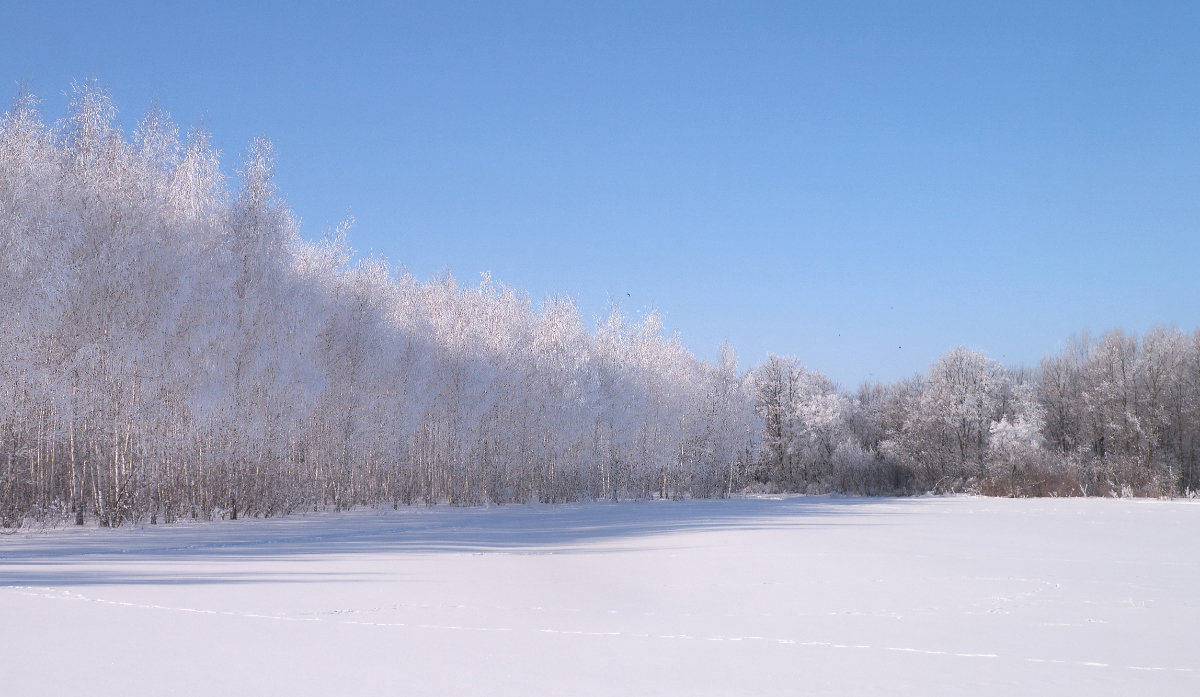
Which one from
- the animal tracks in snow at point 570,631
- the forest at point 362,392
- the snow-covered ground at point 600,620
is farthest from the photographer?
the forest at point 362,392

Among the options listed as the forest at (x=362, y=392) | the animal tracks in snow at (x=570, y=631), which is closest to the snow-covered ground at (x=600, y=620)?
the animal tracks in snow at (x=570, y=631)

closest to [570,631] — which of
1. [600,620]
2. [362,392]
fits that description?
[600,620]

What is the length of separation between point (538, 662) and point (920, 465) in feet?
158

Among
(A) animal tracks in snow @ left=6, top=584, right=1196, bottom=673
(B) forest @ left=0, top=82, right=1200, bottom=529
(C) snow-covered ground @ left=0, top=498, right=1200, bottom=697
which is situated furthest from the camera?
(B) forest @ left=0, top=82, right=1200, bottom=529

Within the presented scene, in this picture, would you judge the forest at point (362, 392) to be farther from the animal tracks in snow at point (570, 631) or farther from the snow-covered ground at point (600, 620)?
the animal tracks in snow at point (570, 631)

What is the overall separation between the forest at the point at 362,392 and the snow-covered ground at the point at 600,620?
229 inches

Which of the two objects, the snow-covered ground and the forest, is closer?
the snow-covered ground

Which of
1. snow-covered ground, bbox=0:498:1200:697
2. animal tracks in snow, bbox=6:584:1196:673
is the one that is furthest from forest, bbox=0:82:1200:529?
animal tracks in snow, bbox=6:584:1196:673

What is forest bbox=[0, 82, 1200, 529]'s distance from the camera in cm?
1534

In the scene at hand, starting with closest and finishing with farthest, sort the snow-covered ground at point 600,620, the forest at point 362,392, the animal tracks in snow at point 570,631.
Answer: the snow-covered ground at point 600,620 < the animal tracks in snow at point 570,631 < the forest at point 362,392

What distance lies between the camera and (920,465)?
4781 cm

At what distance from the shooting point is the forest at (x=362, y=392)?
1534 cm

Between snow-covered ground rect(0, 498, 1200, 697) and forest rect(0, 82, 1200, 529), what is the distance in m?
5.82

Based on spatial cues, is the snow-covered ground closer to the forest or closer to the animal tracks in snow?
the animal tracks in snow
